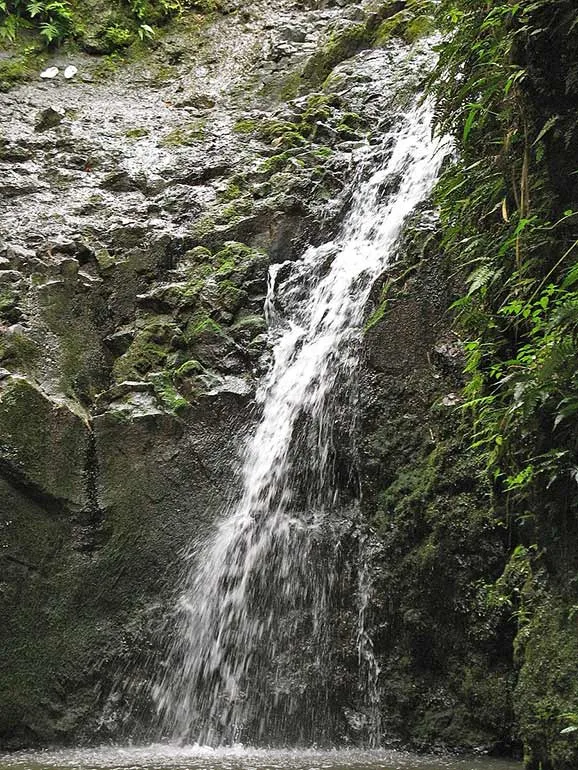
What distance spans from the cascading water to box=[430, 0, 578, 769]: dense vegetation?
4.63 feet

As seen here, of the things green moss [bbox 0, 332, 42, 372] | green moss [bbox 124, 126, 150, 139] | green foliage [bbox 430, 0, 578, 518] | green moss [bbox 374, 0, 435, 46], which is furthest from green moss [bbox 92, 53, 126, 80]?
green foliage [bbox 430, 0, 578, 518]

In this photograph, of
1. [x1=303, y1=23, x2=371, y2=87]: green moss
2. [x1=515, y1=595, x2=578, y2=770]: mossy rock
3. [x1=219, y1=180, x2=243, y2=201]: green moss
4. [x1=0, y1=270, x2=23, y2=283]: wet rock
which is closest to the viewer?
[x1=515, y1=595, x2=578, y2=770]: mossy rock

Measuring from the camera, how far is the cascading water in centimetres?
500

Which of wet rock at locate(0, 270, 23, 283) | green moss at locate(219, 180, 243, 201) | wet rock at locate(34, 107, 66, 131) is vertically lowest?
wet rock at locate(0, 270, 23, 283)

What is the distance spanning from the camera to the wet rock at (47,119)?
30.0ft

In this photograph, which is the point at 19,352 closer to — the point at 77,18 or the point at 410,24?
the point at 410,24

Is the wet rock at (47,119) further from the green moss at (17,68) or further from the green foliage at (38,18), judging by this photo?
the green foliage at (38,18)

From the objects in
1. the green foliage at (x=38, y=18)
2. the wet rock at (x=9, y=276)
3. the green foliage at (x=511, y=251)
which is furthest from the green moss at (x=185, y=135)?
the green foliage at (x=511, y=251)

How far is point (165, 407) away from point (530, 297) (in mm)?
3409

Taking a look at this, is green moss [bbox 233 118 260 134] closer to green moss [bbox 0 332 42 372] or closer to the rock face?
the rock face

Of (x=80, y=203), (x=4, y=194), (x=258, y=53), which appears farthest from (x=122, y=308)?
(x=258, y=53)

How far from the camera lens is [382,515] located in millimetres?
5336

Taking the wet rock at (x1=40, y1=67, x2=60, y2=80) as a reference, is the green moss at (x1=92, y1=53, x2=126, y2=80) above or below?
above

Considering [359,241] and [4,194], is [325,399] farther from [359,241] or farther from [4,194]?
[4,194]
